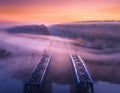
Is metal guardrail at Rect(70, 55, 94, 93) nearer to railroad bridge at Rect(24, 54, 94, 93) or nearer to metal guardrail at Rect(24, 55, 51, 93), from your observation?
railroad bridge at Rect(24, 54, 94, 93)

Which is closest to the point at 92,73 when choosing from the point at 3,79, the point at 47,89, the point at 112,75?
the point at 112,75

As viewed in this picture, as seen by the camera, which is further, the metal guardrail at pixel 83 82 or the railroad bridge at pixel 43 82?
the metal guardrail at pixel 83 82

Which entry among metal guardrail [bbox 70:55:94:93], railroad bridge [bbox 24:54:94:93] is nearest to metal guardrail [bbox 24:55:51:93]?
railroad bridge [bbox 24:54:94:93]

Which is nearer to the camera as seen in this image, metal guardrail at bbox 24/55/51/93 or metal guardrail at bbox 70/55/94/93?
metal guardrail at bbox 24/55/51/93

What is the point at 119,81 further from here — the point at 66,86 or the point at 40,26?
the point at 40,26

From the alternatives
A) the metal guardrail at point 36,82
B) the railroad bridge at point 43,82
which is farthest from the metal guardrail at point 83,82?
the metal guardrail at point 36,82

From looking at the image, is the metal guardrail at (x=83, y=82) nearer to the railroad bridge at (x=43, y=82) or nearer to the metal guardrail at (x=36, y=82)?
the railroad bridge at (x=43, y=82)

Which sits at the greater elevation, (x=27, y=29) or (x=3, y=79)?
(x=3, y=79)

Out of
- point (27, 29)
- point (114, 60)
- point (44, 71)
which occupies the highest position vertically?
point (44, 71)

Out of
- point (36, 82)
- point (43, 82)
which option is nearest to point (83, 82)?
point (43, 82)

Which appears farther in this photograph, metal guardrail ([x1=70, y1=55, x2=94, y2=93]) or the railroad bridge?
metal guardrail ([x1=70, y1=55, x2=94, y2=93])

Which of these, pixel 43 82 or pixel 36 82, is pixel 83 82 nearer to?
pixel 43 82
